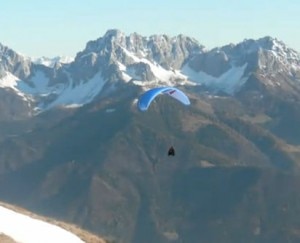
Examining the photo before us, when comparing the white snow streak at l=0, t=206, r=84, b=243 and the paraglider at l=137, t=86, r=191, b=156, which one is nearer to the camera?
the white snow streak at l=0, t=206, r=84, b=243

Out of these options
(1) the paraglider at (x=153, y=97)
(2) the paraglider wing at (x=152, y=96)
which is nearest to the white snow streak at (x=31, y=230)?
(1) the paraglider at (x=153, y=97)

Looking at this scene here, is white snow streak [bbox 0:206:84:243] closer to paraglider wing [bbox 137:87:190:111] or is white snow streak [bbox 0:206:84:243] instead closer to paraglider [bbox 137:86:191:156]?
paraglider [bbox 137:86:191:156]

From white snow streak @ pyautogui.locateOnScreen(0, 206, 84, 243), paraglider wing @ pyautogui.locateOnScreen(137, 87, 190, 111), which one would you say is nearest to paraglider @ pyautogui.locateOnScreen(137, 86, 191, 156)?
→ paraglider wing @ pyautogui.locateOnScreen(137, 87, 190, 111)

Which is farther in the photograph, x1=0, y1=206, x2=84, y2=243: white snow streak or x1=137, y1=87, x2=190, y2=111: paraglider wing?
x1=137, y1=87, x2=190, y2=111: paraglider wing

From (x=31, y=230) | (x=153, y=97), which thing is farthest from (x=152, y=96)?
(x=31, y=230)

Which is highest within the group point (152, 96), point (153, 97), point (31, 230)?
point (152, 96)

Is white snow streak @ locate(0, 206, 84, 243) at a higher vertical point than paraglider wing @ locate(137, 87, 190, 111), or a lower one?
lower

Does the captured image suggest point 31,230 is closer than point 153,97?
Yes

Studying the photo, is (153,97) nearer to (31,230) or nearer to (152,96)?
(152,96)

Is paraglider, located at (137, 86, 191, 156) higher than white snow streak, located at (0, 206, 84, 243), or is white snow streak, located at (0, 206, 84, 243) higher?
paraglider, located at (137, 86, 191, 156)

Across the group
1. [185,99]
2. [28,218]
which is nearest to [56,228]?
[28,218]

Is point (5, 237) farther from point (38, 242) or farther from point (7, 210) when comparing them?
point (7, 210)
